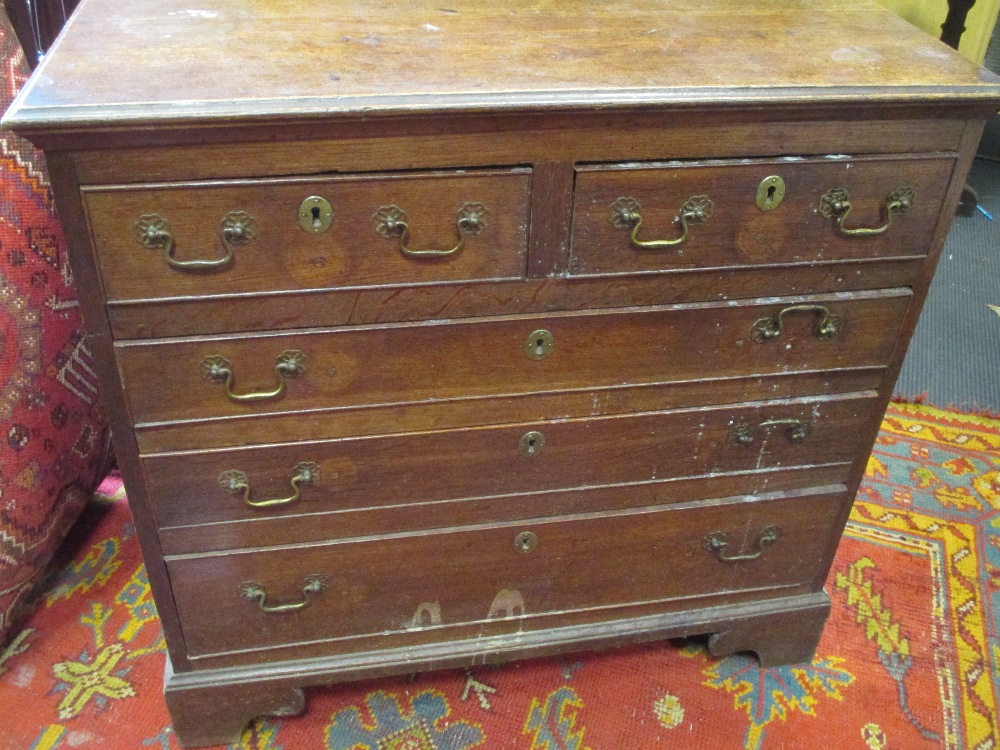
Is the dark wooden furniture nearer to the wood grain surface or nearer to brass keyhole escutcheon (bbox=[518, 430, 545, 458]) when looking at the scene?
the wood grain surface

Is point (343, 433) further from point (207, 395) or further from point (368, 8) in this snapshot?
point (368, 8)

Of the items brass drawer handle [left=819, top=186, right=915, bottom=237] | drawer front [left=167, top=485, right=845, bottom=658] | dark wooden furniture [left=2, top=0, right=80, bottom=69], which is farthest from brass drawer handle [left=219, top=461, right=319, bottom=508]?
dark wooden furniture [left=2, top=0, right=80, bottom=69]

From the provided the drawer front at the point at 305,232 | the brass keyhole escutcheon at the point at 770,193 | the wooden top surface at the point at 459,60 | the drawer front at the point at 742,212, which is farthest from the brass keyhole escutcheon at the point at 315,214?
the brass keyhole escutcheon at the point at 770,193

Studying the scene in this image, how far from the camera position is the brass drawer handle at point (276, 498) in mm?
1275

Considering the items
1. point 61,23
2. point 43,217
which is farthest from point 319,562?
point 61,23

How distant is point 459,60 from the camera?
1128 mm

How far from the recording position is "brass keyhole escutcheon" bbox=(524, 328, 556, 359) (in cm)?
123

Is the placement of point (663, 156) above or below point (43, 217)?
above

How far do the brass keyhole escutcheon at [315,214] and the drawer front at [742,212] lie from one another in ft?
1.03

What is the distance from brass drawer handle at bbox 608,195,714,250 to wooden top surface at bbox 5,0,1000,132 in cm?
13

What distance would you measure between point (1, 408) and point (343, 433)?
69 cm

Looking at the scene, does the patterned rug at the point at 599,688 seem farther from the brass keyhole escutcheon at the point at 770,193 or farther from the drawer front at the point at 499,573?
the brass keyhole escutcheon at the point at 770,193

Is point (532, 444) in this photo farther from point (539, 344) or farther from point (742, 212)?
point (742, 212)

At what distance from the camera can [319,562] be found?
55.1 inches
